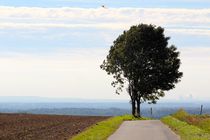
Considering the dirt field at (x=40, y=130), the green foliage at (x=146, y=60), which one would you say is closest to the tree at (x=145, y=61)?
the green foliage at (x=146, y=60)

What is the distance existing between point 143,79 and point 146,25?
808 centimetres

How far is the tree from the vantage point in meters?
81.8

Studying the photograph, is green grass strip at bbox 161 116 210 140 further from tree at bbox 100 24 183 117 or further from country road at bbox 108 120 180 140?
tree at bbox 100 24 183 117

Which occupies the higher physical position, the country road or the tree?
the tree

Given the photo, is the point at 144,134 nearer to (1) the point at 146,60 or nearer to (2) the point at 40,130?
(2) the point at 40,130

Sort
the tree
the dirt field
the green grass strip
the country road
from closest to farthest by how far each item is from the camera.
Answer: the green grass strip < the country road < the dirt field < the tree

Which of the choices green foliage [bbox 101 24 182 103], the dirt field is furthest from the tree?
the dirt field

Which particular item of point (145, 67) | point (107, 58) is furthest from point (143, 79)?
point (107, 58)

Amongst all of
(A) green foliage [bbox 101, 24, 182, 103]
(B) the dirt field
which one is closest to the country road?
(B) the dirt field

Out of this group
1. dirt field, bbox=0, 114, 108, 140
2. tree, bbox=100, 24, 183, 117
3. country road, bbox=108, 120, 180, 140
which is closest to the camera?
country road, bbox=108, 120, 180, 140

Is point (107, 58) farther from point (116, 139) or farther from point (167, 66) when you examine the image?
point (116, 139)

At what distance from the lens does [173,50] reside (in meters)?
85.1

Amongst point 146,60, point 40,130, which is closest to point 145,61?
point 146,60

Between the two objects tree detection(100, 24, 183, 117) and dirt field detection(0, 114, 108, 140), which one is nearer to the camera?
dirt field detection(0, 114, 108, 140)
